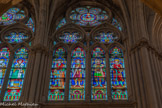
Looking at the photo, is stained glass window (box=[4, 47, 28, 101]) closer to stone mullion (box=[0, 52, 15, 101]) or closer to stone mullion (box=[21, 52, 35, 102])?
stone mullion (box=[0, 52, 15, 101])

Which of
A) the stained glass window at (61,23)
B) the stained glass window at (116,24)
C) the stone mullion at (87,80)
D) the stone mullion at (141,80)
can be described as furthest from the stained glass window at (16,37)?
the stone mullion at (141,80)

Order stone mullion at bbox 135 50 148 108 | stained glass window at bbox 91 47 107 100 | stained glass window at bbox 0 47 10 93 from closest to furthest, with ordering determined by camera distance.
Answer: stone mullion at bbox 135 50 148 108 < stained glass window at bbox 91 47 107 100 < stained glass window at bbox 0 47 10 93

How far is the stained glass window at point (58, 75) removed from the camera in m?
12.1

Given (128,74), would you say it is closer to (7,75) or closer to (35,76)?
(35,76)

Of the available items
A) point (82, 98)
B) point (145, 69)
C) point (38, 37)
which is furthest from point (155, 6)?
point (38, 37)

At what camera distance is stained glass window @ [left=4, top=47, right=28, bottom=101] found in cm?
1199

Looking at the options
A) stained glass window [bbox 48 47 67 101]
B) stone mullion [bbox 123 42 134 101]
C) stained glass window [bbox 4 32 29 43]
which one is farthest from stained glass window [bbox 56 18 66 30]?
stone mullion [bbox 123 42 134 101]

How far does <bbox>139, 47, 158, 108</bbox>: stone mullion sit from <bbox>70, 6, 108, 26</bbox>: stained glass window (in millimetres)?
4446

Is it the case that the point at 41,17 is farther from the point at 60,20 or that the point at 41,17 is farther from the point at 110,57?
the point at 110,57

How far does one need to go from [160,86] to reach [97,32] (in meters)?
5.16

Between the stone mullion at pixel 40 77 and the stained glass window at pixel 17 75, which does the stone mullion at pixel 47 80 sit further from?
the stained glass window at pixel 17 75

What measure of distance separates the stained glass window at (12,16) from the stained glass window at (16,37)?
100 cm

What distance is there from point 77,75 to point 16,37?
453 cm

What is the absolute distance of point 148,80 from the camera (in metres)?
10.5
